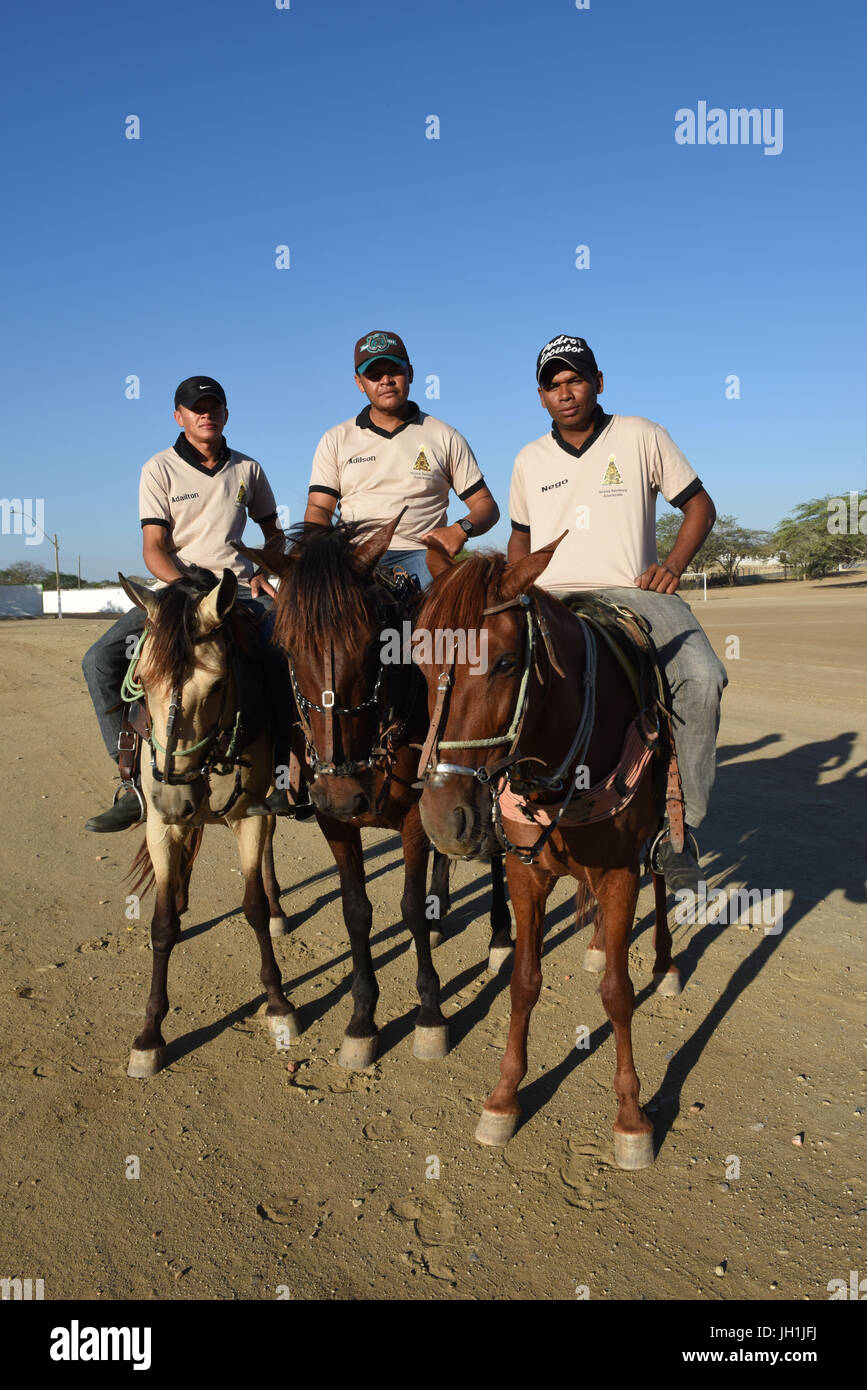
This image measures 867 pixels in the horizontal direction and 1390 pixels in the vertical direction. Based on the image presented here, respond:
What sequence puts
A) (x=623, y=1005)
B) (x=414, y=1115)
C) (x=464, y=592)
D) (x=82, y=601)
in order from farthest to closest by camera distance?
(x=82, y=601)
(x=414, y=1115)
(x=623, y=1005)
(x=464, y=592)

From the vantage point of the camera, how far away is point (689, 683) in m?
4.28

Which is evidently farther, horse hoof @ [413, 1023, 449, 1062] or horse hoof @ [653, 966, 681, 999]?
horse hoof @ [653, 966, 681, 999]

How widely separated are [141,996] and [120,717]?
187cm

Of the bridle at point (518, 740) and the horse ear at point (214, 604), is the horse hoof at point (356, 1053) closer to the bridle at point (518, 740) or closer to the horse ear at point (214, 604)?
the bridle at point (518, 740)

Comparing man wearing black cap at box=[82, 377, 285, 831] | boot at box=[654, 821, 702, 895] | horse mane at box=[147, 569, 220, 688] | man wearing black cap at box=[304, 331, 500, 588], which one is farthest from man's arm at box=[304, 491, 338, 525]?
boot at box=[654, 821, 702, 895]

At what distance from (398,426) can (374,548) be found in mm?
1625

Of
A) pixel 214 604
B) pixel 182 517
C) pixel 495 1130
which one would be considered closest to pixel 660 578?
pixel 214 604

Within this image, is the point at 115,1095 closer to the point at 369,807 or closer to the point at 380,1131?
the point at 380,1131

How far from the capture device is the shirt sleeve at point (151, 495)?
5.37 metres

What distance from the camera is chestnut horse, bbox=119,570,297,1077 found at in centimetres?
400

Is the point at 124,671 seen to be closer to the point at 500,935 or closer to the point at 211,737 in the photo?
the point at 211,737

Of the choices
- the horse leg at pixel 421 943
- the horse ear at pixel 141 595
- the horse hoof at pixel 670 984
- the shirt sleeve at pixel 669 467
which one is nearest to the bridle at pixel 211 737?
the horse ear at pixel 141 595

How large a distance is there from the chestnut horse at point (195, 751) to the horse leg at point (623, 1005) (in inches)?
79.8

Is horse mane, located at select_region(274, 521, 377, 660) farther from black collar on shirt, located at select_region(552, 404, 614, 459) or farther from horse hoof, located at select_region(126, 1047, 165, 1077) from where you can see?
A: horse hoof, located at select_region(126, 1047, 165, 1077)
